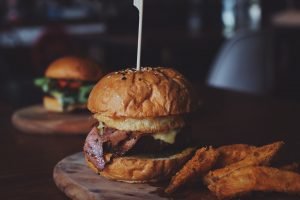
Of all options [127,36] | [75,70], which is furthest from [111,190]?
[127,36]

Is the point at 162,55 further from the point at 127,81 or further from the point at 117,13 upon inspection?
the point at 127,81

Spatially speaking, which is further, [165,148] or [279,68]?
[279,68]

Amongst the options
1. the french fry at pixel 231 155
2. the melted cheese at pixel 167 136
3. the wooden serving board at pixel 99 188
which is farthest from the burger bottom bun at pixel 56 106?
the french fry at pixel 231 155

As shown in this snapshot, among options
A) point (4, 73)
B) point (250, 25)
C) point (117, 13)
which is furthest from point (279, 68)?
point (117, 13)

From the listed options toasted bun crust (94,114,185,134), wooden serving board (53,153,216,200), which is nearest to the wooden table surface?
wooden serving board (53,153,216,200)

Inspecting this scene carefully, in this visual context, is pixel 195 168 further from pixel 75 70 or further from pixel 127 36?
pixel 127 36
